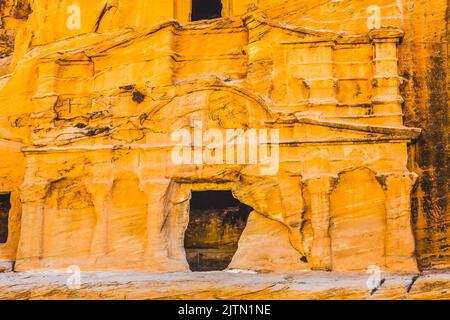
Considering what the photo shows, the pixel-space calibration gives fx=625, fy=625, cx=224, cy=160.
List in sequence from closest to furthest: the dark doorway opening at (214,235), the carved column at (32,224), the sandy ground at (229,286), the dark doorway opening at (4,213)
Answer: the sandy ground at (229,286), the carved column at (32,224), the dark doorway opening at (214,235), the dark doorway opening at (4,213)

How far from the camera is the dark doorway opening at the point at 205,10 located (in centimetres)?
1819

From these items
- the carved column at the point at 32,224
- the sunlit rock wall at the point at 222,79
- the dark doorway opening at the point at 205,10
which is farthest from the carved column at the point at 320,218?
the dark doorway opening at the point at 205,10

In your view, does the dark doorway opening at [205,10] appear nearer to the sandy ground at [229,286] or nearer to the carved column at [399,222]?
the carved column at [399,222]

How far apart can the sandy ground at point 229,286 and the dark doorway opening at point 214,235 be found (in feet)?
8.49

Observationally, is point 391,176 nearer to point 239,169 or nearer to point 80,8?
point 239,169

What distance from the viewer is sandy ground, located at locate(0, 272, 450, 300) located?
416 inches

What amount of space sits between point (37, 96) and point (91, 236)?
3.89 metres

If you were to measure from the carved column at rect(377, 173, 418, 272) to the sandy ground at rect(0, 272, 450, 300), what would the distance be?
0.42 metres

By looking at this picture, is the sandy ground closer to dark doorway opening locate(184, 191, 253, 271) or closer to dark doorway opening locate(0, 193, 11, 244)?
dark doorway opening locate(184, 191, 253, 271)

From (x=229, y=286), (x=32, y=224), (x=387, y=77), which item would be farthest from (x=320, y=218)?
(x=32, y=224)

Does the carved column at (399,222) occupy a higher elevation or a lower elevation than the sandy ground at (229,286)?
higher

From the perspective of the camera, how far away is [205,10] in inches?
722

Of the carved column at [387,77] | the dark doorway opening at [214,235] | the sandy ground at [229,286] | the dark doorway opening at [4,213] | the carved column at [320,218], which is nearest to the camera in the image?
the sandy ground at [229,286]

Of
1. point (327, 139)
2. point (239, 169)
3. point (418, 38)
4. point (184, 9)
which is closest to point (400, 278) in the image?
point (327, 139)
